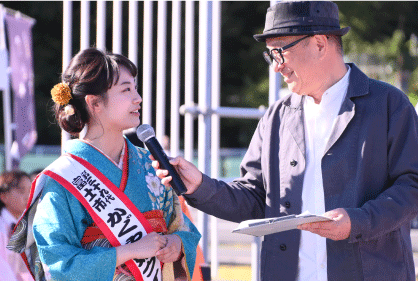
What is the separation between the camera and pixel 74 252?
2.16 metres

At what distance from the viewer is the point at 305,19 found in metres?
2.35

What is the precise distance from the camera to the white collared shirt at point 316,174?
92.5 inches

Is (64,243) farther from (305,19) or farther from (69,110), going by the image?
(305,19)

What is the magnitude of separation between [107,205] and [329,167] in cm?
88

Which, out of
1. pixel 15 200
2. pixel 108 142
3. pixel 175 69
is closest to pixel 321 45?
pixel 108 142

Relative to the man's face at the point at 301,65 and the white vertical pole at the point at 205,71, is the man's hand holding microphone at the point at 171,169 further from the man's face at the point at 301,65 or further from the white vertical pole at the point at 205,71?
the white vertical pole at the point at 205,71

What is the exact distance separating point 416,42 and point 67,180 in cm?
2014

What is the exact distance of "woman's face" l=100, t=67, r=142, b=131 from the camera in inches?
94.5

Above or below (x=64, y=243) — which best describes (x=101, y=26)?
above

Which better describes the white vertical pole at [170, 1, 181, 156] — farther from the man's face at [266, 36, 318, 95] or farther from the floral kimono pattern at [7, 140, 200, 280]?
the man's face at [266, 36, 318, 95]

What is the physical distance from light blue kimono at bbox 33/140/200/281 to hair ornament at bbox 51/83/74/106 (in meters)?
0.18

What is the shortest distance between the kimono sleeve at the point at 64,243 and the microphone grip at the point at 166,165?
0.34m

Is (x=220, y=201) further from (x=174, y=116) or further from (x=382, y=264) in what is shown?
(x=174, y=116)

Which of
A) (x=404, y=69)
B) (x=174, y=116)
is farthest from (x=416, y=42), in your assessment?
(x=174, y=116)
